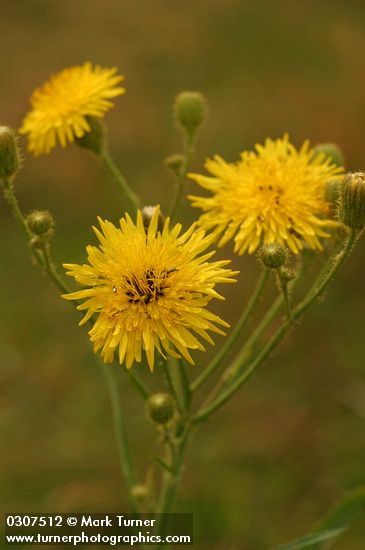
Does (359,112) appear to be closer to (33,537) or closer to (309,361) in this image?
(309,361)

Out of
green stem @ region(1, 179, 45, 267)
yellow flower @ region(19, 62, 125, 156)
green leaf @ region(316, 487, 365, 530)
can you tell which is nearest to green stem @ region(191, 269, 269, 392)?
green stem @ region(1, 179, 45, 267)

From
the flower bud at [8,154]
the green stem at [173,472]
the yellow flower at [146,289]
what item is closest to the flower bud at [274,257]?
the yellow flower at [146,289]

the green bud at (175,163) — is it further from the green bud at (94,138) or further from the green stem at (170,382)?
the green stem at (170,382)

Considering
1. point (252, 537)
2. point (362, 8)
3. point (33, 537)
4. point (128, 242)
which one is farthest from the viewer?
point (362, 8)

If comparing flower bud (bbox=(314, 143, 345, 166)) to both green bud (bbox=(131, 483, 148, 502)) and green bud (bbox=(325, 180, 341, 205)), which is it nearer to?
green bud (bbox=(325, 180, 341, 205))

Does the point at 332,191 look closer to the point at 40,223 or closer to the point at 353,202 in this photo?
the point at 353,202

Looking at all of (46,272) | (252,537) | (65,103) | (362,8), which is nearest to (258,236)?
(46,272)
